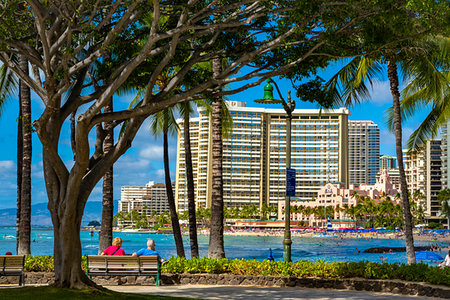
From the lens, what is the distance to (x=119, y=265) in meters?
13.7

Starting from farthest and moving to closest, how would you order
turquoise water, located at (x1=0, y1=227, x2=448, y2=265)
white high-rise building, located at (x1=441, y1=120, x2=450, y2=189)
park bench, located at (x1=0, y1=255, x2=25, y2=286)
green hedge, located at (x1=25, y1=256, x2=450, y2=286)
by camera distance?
white high-rise building, located at (x1=441, y1=120, x2=450, y2=189)
turquoise water, located at (x1=0, y1=227, x2=448, y2=265)
park bench, located at (x1=0, y1=255, x2=25, y2=286)
green hedge, located at (x1=25, y1=256, x2=450, y2=286)

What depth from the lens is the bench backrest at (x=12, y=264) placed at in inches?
537

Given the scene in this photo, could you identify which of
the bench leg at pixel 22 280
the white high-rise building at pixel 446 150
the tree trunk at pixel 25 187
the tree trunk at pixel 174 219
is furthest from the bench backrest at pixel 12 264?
the white high-rise building at pixel 446 150

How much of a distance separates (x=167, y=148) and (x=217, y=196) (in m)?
7.28

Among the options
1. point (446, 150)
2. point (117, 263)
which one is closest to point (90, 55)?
point (117, 263)

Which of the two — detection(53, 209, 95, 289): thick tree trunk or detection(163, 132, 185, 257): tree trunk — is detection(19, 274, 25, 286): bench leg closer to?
detection(53, 209, 95, 289): thick tree trunk

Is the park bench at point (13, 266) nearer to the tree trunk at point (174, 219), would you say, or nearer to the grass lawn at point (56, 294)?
the grass lawn at point (56, 294)

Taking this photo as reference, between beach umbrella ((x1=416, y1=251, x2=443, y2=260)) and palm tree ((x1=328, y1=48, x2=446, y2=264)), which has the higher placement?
palm tree ((x1=328, y1=48, x2=446, y2=264))

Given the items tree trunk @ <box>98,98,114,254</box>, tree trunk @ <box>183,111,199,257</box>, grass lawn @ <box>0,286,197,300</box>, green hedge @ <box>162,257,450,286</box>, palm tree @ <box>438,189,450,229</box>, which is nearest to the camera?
grass lawn @ <box>0,286,197,300</box>

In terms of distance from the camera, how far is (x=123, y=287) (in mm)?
13969

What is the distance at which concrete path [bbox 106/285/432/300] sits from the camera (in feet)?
40.5

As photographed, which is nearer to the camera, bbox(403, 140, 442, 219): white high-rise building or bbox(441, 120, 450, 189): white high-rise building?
bbox(441, 120, 450, 189): white high-rise building

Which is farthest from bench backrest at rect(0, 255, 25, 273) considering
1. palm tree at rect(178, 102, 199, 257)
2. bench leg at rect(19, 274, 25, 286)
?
palm tree at rect(178, 102, 199, 257)

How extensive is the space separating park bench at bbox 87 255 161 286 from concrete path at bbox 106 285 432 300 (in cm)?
40
